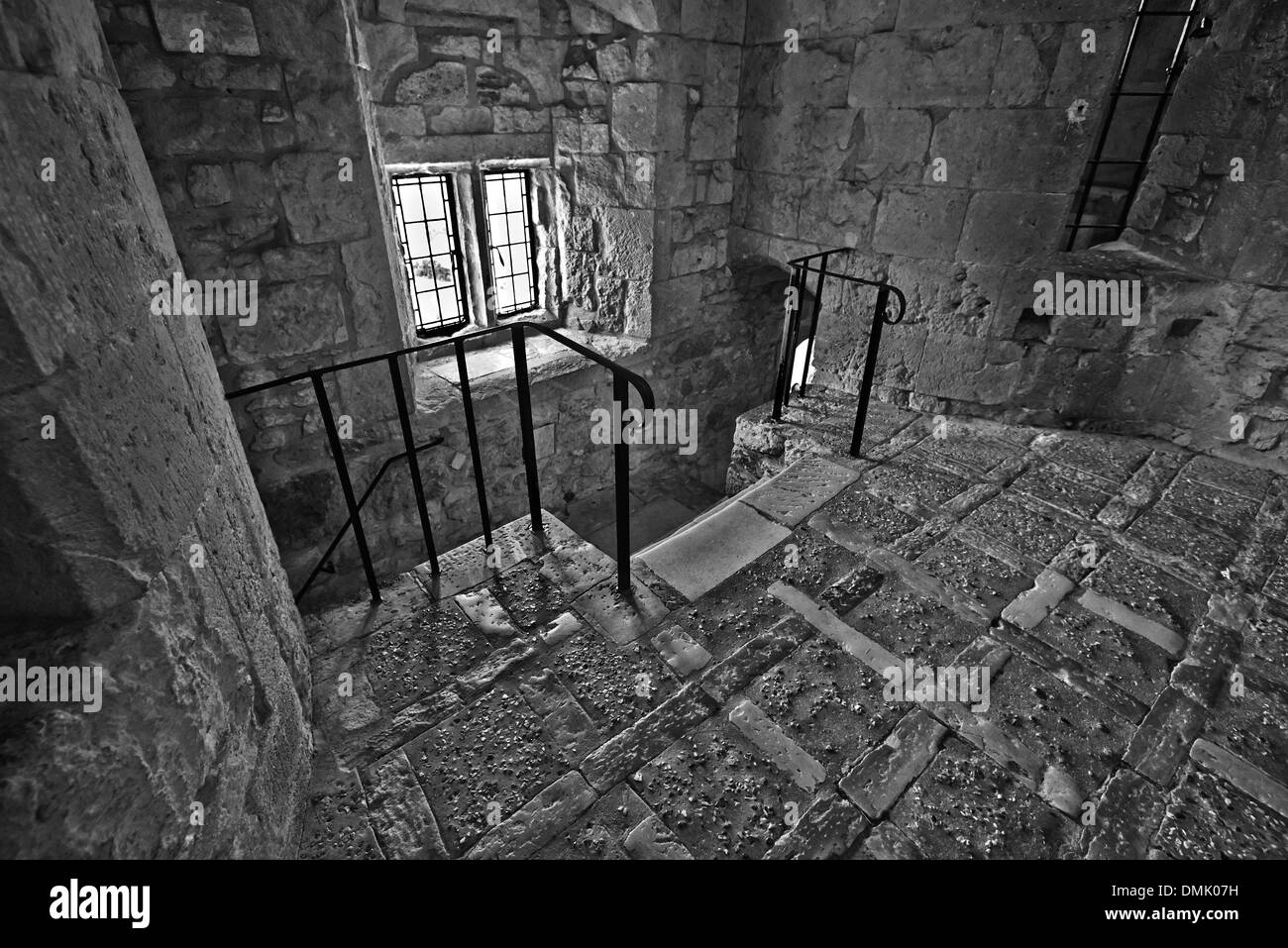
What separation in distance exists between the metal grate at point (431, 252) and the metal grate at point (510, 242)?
26 cm

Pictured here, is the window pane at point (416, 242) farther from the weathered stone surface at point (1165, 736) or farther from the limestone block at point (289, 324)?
the weathered stone surface at point (1165, 736)

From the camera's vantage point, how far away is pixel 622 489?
2.02m

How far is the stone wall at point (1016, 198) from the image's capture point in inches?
111

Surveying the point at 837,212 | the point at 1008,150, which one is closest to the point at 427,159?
the point at 837,212

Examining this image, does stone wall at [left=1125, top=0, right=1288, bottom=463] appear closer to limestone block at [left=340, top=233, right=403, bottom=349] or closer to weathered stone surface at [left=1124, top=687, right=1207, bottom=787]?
weathered stone surface at [left=1124, top=687, right=1207, bottom=787]

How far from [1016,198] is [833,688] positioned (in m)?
2.83

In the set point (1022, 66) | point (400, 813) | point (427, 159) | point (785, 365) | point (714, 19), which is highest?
point (714, 19)

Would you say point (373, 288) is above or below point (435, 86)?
below

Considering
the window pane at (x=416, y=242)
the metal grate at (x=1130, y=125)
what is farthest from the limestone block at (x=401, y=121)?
the metal grate at (x=1130, y=125)

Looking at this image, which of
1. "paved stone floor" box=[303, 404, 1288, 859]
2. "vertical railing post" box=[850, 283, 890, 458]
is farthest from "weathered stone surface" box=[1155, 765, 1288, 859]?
"vertical railing post" box=[850, 283, 890, 458]

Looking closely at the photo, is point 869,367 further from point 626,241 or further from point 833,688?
point 626,241

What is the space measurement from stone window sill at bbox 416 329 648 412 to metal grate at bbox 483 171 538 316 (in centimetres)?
39
